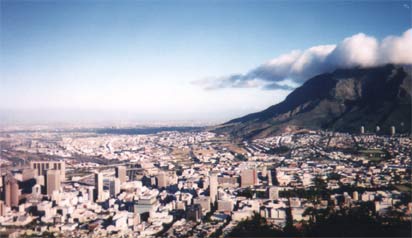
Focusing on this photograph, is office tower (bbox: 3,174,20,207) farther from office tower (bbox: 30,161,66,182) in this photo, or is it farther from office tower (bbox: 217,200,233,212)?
office tower (bbox: 217,200,233,212)

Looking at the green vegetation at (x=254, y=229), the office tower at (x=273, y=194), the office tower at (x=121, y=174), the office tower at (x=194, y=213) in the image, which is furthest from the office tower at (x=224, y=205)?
the office tower at (x=121, y=174)

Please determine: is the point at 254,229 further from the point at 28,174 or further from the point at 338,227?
the point at 28,174

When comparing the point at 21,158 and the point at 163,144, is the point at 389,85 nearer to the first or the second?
the point at 163,144

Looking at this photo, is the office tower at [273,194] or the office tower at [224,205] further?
the office tower at [273,194]

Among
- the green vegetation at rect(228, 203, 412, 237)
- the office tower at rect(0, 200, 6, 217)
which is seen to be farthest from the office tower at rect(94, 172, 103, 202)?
the green vegetation at rect(228, 203, 412, 237)

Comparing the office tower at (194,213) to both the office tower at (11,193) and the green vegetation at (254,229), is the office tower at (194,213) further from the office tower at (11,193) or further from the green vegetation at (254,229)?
the office tower at (11,193)

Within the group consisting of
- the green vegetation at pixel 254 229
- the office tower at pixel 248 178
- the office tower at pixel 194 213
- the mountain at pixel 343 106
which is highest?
the mountain at pixel 343 106
